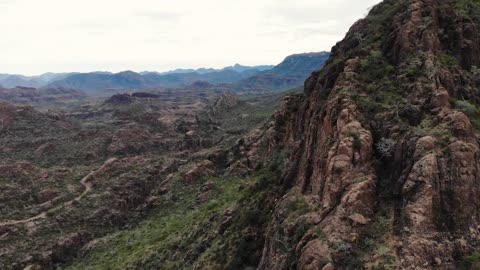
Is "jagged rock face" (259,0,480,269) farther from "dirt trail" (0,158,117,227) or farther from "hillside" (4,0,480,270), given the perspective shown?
"dirt trail" (0,158,117,227)

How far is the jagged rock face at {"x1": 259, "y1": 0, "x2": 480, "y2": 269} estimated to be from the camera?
21578mm

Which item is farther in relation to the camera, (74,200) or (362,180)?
(74,200)

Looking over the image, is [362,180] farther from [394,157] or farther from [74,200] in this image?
[74,200]

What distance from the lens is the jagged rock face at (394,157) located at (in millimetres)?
21578

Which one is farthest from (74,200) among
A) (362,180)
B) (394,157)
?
(394,157)

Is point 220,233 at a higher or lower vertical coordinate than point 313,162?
lower

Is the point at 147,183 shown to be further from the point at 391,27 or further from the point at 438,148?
the point at 438,148

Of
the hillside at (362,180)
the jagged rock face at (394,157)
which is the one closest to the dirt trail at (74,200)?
the hillside at (362,180)

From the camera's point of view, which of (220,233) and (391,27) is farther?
(220,233)

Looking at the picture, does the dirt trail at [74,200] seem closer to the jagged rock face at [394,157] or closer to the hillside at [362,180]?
the hillside at [362,180]

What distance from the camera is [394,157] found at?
25156 millimetres

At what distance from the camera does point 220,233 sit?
39.1 metres

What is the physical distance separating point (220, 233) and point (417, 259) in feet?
69.6

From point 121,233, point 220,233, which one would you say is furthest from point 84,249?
point 220,233
